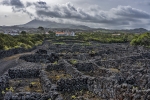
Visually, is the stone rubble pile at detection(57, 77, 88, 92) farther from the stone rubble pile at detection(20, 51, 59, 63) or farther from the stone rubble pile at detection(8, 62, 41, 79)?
the stone rubble pile at detection(20, 51, 59, 63)

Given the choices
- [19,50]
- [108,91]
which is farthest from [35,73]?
[19,50]

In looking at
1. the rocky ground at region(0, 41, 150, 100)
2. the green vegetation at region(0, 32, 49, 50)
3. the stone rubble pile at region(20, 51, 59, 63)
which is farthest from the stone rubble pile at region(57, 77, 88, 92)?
the green vegetation at region(0, 32, 49, 50)

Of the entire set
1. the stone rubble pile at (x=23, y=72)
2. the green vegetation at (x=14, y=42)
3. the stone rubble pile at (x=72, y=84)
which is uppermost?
the stone rubble pile at (x=72, y=84)

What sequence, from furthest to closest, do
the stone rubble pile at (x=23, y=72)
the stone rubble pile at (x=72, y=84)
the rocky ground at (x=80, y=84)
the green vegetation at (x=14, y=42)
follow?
the green vegetation at (x=14, y=42), the stone rubble pile at (x=23, y=72), the stone rubble pile at (x=72, y=84), the rocky ground at (x=80, y=84)

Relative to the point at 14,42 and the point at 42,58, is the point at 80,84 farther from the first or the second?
the point at 14,42

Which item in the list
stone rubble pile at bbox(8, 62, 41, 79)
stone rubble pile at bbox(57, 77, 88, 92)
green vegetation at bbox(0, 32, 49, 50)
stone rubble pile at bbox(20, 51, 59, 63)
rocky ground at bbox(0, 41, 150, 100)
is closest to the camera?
rocky ground at bbox(0, 41, 150, 100)

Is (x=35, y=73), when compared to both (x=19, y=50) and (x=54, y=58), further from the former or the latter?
(x=19, y=50)

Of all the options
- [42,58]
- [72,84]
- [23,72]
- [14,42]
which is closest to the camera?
[72,84]

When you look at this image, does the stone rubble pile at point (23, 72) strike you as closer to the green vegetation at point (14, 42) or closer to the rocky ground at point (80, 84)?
the rocky ground at point (80, 84)

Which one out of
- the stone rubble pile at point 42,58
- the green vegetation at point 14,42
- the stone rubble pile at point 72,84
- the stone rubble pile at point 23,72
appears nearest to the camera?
the stone rubble pile at point 72,84

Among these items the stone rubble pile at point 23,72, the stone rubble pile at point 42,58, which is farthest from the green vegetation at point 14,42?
the stone rubble pile at point 23,72

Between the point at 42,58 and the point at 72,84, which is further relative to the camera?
the point at 42,58

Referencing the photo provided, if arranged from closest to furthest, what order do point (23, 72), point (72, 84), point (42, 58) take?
point (72, 84) → point (23, 72) → point (42, 58)

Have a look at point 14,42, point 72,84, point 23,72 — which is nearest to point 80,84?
point 72,84
